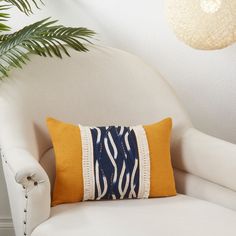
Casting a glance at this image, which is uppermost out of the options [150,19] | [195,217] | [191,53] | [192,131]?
[150,19]

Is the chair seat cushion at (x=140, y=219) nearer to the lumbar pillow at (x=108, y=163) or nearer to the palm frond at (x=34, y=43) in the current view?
the lumbar pillow at (x=108, y=163)

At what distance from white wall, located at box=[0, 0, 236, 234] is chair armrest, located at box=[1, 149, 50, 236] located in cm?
95

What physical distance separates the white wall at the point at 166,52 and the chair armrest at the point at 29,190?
952 mm

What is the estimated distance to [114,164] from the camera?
1.79 metres

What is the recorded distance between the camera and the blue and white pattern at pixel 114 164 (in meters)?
1.77

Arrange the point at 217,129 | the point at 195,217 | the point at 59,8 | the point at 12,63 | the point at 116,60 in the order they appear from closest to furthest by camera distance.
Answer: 1. the point at 195,217
2. the point at 12,63
3. the point at 116,60
4. the point at 59,8
5. the point at 217,129

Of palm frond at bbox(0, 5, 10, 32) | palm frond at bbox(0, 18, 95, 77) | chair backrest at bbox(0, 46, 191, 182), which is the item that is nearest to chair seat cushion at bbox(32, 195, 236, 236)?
chair backrest at bbox(0, 46, 191, 182)

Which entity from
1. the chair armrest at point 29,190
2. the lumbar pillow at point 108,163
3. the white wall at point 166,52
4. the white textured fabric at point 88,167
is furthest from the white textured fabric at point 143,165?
the white wall at point 166,52

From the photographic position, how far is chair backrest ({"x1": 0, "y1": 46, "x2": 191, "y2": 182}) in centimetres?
190

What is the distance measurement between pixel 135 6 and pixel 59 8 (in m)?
0.35

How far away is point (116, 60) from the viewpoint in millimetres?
2146

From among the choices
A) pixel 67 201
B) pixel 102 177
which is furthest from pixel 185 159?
pixel 67 201

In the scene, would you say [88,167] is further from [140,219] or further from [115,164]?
[140,219]

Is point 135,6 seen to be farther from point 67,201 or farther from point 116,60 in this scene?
point 67,201
